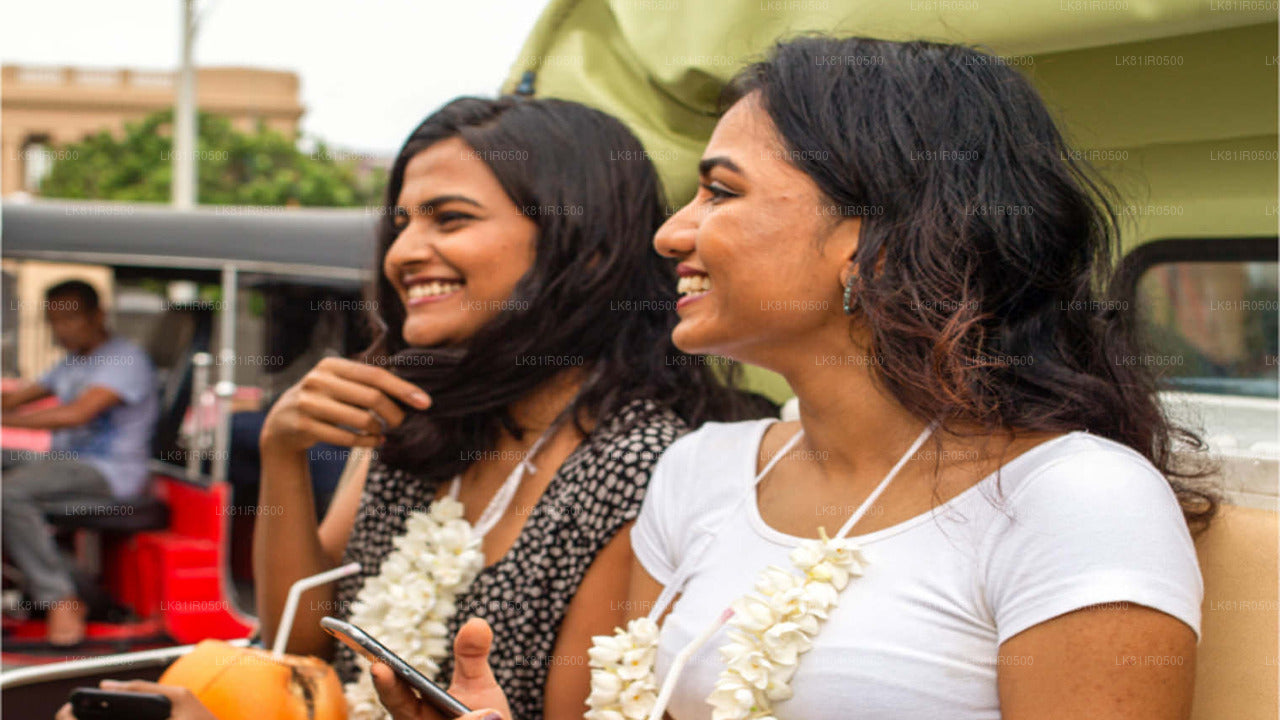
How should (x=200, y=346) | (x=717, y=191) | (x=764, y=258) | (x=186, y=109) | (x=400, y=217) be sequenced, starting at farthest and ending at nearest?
1. (x=186, y=109)
2. (x=200, y=346)
3. (x=400, y=217)
4. (x=717, y=191)
5. (x=764, y=258)

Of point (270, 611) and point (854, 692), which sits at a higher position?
point (854, 692)

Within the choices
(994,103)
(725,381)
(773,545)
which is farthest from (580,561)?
(994,103)

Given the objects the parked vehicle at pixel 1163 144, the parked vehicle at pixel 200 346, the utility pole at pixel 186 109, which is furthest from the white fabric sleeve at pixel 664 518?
the utility pole at pixel 186 109

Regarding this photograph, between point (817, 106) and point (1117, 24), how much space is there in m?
0.45

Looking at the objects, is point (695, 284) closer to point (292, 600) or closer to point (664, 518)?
point (664, 518)

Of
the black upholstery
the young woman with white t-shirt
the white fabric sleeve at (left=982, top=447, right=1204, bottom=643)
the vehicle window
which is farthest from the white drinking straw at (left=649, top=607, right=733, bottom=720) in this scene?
the black upholstery

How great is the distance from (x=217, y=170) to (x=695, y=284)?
26773 mm

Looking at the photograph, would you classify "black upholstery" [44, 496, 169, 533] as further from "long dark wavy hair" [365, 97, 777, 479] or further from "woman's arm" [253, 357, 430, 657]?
"long dark wavy hair" [365, 97, 777, 479]

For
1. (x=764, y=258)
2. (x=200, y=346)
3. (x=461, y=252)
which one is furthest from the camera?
(x=200, y=346)

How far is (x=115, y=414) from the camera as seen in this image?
20.1 feet

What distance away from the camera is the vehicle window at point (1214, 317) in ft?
7.73

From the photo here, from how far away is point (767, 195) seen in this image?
167 centimetres

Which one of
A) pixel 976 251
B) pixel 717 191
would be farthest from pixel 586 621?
pixel 976 251

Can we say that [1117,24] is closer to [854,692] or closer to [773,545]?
[773,545]
